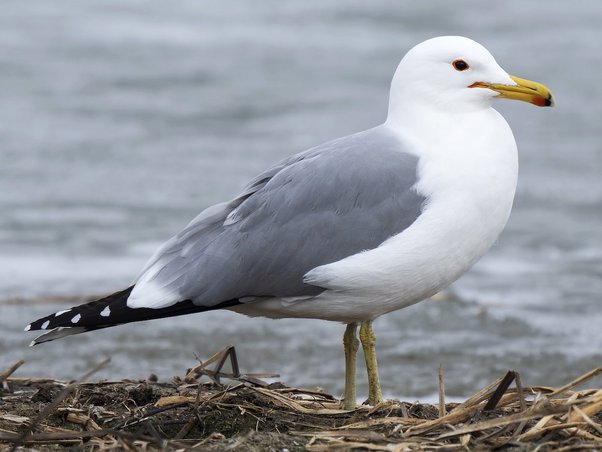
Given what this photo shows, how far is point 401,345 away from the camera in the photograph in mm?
6547

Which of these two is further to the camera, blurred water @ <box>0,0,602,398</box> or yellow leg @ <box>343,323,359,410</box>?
blurred water @ <box>0,0,602,398</box>

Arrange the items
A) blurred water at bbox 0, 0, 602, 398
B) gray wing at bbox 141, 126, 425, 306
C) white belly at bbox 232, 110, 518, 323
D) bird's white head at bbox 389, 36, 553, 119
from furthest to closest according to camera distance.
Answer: blurred water at bbox 0, 0, 602, 398 < bird's white head at bbox 389, 36, 553, 119 < gray wing at bbox 141, 126, 425, 306 < white belly at bbox 232, 110, 518, 323

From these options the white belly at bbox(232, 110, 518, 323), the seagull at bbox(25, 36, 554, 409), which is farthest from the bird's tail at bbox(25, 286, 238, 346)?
the white belly at bbox(232, 110, 518, 323)

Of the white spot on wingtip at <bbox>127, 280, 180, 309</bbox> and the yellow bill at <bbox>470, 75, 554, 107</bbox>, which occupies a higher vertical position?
the yellow bill at <bbox>470, 75, 554, 107</bbox>

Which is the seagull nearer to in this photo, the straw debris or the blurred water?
the straw debris

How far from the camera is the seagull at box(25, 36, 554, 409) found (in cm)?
412

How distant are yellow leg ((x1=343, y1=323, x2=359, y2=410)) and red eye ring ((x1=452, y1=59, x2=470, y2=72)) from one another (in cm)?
110

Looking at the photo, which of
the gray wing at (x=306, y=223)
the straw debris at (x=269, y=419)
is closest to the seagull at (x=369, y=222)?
the gray wing at (x=306, y=223)

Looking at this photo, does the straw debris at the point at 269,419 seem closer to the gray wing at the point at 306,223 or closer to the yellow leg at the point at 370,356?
the yellow leg at the point at 370,356

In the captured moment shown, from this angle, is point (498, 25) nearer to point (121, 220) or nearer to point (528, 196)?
point (528, 196)

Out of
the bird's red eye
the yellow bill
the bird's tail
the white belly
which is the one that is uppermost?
the bird's red eye

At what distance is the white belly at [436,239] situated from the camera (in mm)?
4098

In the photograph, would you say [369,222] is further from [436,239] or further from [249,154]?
[249,154]

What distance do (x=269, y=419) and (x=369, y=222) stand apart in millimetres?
815
